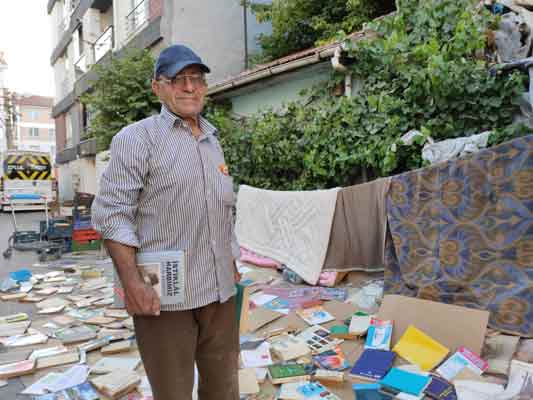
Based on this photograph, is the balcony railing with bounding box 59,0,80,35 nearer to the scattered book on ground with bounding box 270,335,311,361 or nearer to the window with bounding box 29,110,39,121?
the scattered book on ground with bounding box 270,335,311,361

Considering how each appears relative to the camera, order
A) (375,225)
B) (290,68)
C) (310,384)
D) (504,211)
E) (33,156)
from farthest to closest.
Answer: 1. (33,156)
2. (290,68)
3. (375,225)
4. (504,211)
5. (310,384)

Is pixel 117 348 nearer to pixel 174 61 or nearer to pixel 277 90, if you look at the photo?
pixel 174 61

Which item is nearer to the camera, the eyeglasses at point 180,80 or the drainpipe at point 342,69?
the eyeglasses at point 180,80

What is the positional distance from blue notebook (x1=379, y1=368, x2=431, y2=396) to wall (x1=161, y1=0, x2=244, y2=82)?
8.69 metres

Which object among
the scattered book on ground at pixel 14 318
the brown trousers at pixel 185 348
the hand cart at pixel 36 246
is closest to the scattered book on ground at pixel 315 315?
the brown trousers at pixel 185 348

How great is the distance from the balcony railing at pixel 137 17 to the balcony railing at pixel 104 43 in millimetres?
1399

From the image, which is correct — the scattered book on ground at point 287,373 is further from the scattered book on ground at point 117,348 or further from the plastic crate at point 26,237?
the plastic crate at point 26,237

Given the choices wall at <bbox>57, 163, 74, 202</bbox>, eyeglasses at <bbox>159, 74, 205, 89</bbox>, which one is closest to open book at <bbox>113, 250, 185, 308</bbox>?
eyeglasses at <bbox>159, 74, 205, 89</bbox>

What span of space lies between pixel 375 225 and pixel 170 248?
Answer: 9.05 ft

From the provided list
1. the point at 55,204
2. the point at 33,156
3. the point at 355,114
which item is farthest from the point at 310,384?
the point at 33,156

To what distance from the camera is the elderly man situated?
1.38m

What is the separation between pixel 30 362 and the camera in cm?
A: 288

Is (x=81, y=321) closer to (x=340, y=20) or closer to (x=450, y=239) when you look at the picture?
(x=450, y=239)

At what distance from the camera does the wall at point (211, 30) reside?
9.20m
